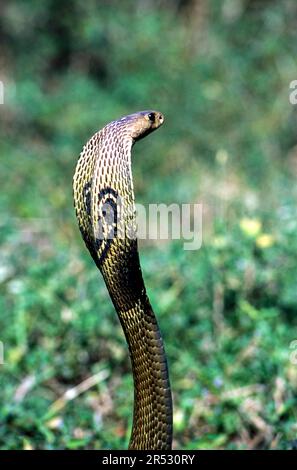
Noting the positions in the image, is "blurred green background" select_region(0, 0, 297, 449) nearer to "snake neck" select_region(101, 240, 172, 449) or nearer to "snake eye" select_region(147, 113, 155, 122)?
"snake neck" select_region(101, 240, 172, 449)

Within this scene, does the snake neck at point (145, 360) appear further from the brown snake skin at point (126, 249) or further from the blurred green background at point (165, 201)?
the blurred green background at point (165, 201)

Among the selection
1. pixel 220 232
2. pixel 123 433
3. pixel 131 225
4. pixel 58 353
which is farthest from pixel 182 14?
pixel 131 225

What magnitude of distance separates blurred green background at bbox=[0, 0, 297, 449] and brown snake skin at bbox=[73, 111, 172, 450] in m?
0.72

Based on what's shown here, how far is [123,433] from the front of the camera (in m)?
2.90

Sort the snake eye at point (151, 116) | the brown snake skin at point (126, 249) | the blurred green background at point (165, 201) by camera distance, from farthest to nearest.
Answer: the blurred green background at point (165, 201) < the snake eye at point (151, 116) < the brown snake skin at point (126, 249)

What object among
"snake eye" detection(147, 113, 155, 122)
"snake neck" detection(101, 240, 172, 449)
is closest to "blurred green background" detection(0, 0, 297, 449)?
"snake neck" detection(101, 240, 172, 449)

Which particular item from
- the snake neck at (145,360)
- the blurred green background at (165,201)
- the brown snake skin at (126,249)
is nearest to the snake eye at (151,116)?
the brown snake skin at (126,249)

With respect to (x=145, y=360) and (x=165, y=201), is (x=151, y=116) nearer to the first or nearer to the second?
(x=145, y=360)

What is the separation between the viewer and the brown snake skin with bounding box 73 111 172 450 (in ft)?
6.51

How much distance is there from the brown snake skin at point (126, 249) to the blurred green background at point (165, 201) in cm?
72

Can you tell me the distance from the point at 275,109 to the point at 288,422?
3975 mm

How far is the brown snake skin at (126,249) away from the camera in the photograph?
6.51 feet

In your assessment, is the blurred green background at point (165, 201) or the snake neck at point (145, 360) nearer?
the snake neck at point (145, 360)
